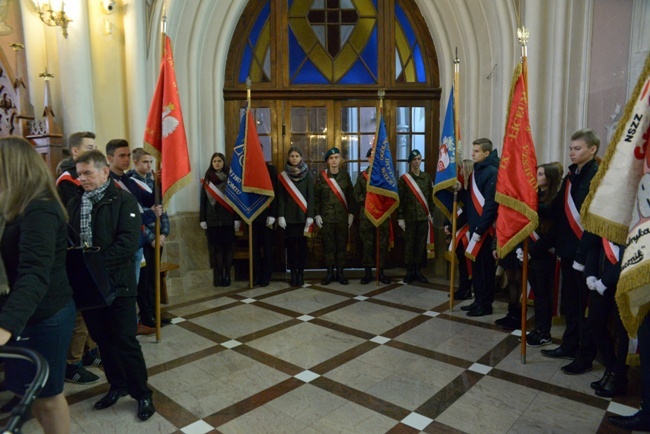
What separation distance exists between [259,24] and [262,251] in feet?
9.47

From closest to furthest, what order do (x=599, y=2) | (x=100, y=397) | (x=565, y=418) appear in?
1. (x=565, y=418)
2. (x=100, y=397)
3. (x=599, y=2)

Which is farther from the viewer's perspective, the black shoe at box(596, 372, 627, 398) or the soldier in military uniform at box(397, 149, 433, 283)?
the soldier in military uniform at box(397, 149, 433, 283)

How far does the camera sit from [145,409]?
237 cm

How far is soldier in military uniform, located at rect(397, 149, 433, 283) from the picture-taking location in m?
5.23

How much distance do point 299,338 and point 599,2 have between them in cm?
379

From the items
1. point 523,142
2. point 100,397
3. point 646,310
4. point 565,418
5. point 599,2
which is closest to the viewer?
point 646,310

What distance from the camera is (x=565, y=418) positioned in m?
2.32

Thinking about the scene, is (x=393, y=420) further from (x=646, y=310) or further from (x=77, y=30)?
(x=77, y=30)

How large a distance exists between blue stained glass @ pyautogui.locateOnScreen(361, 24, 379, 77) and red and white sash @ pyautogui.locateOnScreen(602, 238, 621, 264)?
13.3 feet

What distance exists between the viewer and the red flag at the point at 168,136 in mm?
3266

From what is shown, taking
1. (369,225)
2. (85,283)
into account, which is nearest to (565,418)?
(85,283)

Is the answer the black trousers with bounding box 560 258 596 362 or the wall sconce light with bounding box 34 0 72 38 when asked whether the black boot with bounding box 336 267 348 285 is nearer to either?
the black trousers with bounding box 560 258 596 362

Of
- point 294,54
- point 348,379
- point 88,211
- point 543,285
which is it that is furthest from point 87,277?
point 294,54

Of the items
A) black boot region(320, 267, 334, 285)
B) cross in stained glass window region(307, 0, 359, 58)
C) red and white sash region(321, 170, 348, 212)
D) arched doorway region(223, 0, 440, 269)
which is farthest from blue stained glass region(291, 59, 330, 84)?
black boot region(320, 267, 334, 285)
